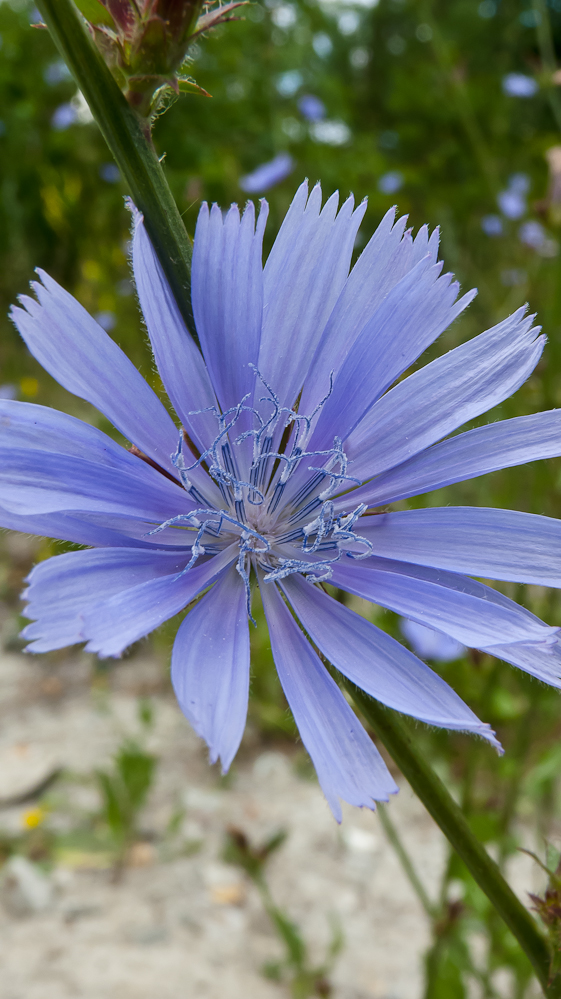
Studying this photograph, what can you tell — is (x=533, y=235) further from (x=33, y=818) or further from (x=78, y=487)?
(x=78, y=487)

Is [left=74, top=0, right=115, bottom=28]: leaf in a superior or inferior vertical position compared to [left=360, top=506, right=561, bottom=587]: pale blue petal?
superior

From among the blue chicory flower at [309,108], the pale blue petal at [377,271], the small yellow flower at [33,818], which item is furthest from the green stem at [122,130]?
the blue chicory flower at [309,108]

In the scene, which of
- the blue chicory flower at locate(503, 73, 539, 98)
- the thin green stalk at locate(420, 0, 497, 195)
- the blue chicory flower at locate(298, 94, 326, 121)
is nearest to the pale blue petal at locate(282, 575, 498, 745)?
the thin green stalk at locate(420, 0, 497, 195)

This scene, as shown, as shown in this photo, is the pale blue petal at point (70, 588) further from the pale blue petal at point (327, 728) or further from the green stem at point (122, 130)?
the green stem at point (122, 130)

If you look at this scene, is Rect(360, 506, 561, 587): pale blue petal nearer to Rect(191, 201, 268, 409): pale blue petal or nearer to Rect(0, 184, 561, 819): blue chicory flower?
Rect(0, 184, 561, 819): blue chicory flower

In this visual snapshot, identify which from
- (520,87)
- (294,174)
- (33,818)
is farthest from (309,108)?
(33,818)
